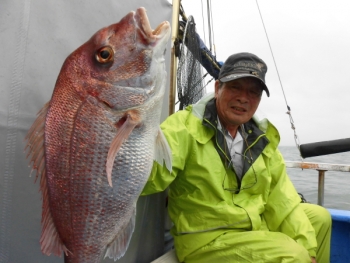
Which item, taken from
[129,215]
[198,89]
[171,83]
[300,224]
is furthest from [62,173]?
[198,89]

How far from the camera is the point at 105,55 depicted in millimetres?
1149

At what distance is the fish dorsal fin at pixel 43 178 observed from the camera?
1.14m

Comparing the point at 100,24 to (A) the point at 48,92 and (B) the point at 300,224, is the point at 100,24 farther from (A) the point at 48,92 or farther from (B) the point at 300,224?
(B) the point at 300,224

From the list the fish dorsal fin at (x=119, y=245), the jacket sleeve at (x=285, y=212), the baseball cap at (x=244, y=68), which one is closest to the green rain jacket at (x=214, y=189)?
the jacket sleeve at (x=285, y=212)

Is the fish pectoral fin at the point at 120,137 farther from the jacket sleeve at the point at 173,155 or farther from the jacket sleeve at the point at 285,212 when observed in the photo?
the jacket sleeve at the point at 285,212

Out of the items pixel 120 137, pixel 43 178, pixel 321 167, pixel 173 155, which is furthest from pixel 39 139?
pixel 321 167

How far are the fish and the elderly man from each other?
475 millimetres

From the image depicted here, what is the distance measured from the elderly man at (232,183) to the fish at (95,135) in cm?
47

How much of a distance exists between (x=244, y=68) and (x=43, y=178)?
5.18 ft

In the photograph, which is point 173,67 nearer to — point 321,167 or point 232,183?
point 232,183

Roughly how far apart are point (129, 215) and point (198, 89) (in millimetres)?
2368

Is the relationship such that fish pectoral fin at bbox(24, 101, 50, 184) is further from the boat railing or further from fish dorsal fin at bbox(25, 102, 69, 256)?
the boat railing

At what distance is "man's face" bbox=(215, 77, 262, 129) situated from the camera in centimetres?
223

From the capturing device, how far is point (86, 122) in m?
1.14
